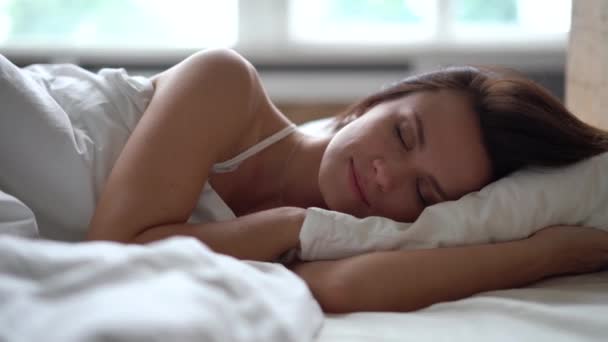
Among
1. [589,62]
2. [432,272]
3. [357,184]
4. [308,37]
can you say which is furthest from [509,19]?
[432,272]

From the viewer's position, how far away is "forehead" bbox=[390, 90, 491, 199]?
3.71ft

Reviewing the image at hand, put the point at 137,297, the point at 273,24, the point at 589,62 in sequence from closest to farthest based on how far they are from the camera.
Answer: the point at 137,297
the point at 589,62
the point at 273,24

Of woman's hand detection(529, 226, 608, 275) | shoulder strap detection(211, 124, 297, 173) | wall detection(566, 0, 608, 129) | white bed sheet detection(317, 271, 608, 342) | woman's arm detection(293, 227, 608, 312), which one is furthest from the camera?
wall detection(566, 0, 608, 129)

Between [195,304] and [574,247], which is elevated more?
[195,304]

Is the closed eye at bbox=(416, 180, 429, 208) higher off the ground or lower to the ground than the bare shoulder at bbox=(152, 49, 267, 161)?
lower

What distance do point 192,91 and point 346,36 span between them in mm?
1565

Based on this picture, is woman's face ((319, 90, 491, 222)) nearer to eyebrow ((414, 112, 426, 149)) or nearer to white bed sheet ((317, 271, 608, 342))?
eyebrow ((414, 112, 426, 149))

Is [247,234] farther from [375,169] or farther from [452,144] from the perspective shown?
[452,144]

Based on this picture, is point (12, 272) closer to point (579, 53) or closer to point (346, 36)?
point (579, 53)

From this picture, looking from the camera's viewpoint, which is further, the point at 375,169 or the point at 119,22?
the point at 119,22

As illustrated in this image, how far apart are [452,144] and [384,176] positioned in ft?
0.39

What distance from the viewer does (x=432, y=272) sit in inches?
39.4

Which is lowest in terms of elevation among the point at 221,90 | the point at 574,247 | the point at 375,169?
the point at 574,247

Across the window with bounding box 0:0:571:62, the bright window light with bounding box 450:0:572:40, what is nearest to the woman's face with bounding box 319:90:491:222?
the window with bounding box 0:0:571:62
